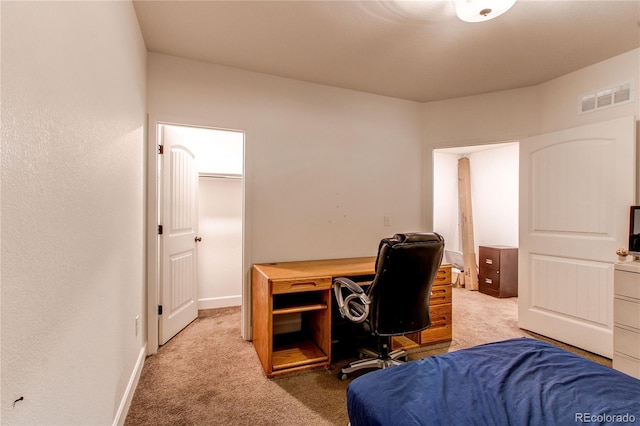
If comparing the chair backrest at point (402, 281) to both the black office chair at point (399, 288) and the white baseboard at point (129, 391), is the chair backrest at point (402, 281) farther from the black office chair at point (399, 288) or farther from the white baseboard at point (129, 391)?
the white baseboard at point (129, 391)

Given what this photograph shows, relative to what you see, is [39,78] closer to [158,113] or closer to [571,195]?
[158,113]

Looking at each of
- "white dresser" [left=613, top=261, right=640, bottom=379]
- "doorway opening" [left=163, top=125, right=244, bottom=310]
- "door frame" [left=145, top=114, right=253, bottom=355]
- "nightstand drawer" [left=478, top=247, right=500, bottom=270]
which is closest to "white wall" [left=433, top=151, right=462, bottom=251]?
"nightstand drawer" [left=478, top=247, right=500, bottom=270]

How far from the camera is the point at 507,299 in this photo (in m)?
4.21

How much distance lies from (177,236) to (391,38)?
2.62 m

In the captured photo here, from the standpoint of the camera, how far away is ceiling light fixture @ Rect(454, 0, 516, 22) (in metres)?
1.63

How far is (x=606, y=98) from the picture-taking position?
8.49ft

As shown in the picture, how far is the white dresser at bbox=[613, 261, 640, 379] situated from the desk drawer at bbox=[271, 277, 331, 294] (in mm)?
2116

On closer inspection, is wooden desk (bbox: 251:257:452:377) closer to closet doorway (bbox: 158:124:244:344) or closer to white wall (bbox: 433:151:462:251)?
closet doorway (bbox: 158:124:244:344)

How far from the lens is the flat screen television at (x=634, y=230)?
7.27ft

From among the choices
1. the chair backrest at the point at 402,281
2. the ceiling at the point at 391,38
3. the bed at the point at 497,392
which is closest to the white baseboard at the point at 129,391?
the bed at the point at 497,392

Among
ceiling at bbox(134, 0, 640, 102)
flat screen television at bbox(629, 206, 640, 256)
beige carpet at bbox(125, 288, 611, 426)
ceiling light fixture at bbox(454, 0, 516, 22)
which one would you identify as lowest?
beige carpet at bbox(125, 288, 611, 426)

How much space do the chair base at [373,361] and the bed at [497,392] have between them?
3.26ft

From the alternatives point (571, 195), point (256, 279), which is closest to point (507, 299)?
point (571, 195)

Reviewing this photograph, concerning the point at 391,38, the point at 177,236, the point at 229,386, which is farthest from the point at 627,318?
the point at 177,236
